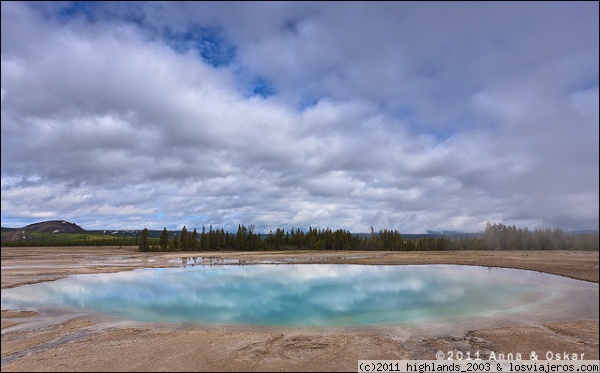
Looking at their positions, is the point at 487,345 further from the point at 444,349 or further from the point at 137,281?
the point at 137,281

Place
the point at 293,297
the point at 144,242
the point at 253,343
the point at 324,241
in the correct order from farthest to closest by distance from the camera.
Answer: the point at 324,241 < the point at 144,242 < the point at 293,297 < the point at 253,343

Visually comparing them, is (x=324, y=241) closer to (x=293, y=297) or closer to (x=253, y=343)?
(x=293, y=297)

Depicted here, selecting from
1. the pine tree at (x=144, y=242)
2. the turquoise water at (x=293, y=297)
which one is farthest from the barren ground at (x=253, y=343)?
the pine tree at (x=144, y=242)

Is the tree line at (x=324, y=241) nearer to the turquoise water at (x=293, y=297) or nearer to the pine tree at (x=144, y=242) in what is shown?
the pine tree at (x=144, y=242)

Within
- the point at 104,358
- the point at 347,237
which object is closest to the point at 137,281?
the point at 104,358

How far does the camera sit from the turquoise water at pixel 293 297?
19719 mm

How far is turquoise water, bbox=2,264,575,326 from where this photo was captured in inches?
776

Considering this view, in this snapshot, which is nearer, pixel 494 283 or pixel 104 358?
pixel 104 358

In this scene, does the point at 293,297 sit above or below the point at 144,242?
below

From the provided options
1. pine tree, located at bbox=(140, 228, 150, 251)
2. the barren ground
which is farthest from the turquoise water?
pine tree, located at bbox=(140, 228, 150, 251)

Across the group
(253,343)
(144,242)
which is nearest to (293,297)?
(253,343)

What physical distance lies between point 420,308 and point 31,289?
3004cm

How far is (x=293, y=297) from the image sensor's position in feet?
84.2

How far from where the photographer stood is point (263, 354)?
12.5 meters
